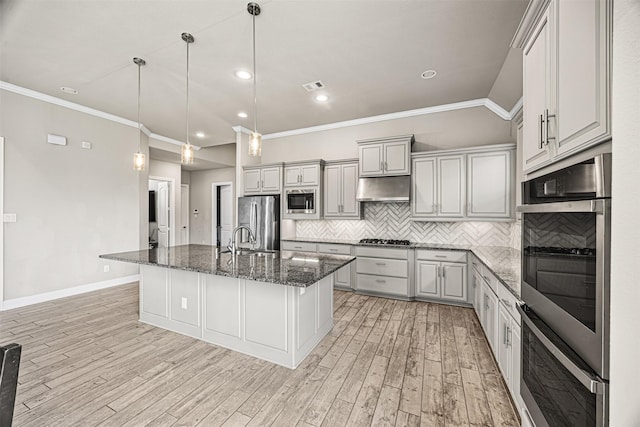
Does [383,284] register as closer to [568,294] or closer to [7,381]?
[568,294]

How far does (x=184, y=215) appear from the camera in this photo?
8.11 metres

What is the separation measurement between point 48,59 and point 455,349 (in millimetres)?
5281

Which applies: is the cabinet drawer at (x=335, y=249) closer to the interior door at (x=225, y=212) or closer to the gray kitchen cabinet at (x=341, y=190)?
the gray kitchen cabinet at (x=341, y=190)

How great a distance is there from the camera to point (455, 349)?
8.71 ft

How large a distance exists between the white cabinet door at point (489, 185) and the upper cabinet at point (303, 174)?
2.34m

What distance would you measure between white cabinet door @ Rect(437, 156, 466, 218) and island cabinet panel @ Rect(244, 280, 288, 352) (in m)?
2.79

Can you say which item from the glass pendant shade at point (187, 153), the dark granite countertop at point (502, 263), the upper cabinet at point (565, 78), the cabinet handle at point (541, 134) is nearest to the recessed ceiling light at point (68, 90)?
the glass pendant shade at point (187, 153)

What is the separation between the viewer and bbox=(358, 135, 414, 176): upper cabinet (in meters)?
4.15

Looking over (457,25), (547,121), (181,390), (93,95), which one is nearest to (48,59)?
(93,95)

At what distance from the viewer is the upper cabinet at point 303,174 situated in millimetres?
4820

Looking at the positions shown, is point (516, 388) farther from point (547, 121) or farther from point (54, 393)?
point (54, 393)

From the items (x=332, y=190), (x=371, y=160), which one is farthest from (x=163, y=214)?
(x=371, y=160)

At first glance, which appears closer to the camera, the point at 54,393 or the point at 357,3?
the point at 54,393

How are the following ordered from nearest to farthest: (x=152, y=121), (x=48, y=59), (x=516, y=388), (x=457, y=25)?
(x=516, y=388)
(x=457, y=25)
(x=48, y=59)
(x=152, y=121)
